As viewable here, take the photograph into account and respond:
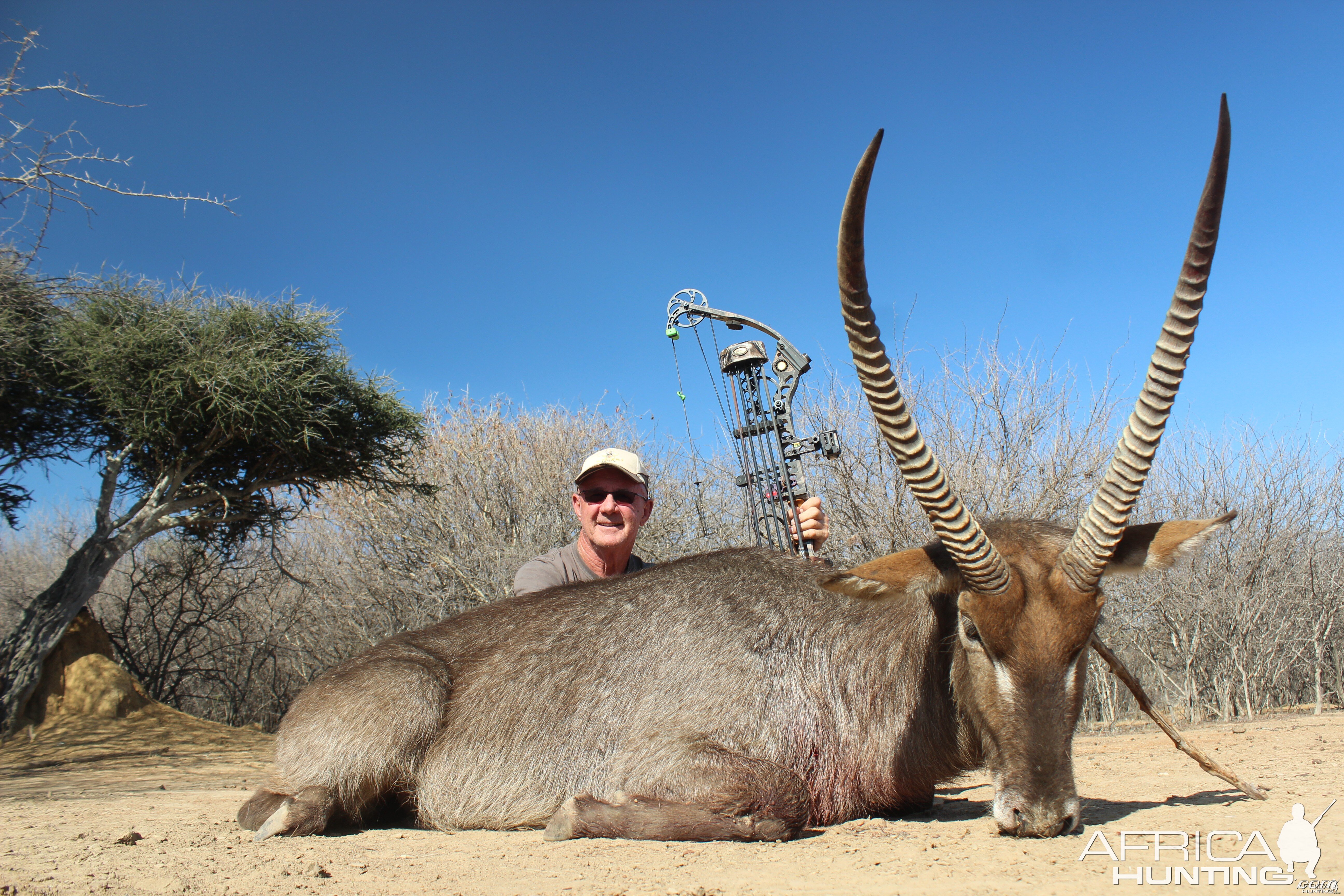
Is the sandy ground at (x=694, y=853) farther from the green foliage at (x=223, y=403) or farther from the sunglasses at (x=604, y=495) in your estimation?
the green foliage at (x=223, y=403)

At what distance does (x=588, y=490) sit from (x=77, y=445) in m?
10.5

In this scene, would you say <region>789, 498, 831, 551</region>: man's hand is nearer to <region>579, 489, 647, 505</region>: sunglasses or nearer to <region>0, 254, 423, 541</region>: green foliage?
<region>579, 489, 647, 505</region>: sunglasses

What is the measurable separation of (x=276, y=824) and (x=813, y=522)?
428cm

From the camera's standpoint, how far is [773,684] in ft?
13.7

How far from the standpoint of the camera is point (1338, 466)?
11.9 meters

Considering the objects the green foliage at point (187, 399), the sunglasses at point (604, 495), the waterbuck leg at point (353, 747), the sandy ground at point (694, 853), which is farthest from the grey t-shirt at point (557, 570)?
the green foliage at point (187, 399)

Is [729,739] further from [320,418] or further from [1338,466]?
[1338,466]

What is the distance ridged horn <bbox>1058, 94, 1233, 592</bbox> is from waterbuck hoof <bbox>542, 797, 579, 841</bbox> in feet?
8.27

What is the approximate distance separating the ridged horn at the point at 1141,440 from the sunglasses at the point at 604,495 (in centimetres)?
380

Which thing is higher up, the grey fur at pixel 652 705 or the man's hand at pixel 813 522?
the man's hand at pixel 813 522

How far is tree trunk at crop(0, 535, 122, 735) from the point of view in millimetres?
11227

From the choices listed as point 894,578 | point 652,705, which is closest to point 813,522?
point 652,705

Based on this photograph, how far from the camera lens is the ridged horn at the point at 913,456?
3164 mm

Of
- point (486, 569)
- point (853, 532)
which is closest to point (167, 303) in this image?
point (486, 569)
